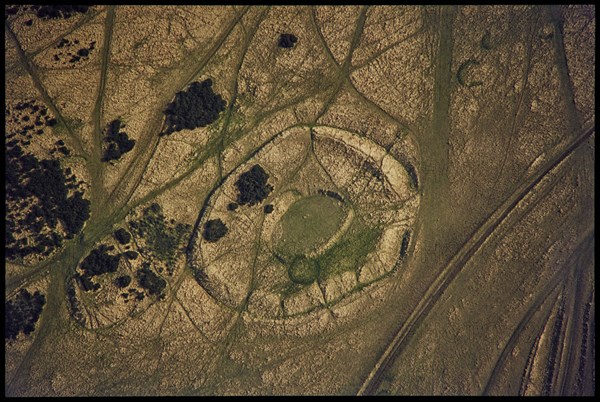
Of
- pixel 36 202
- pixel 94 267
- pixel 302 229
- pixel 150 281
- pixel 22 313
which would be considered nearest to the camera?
pixel 36 202

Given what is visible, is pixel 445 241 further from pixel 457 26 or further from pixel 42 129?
pixel 42 129

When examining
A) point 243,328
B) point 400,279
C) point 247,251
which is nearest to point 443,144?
point 400,279

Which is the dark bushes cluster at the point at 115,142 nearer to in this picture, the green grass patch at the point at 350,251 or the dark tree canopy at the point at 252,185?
the dark tree canopy at the point at 252,185

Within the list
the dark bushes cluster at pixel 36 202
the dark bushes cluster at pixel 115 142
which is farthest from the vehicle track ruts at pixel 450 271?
the dark bushes cluster at pixel 36 202

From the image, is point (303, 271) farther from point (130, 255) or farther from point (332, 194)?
point (130, 255)

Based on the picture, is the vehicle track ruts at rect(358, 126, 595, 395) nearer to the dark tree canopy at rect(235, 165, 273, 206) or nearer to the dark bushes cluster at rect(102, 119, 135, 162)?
the dark tree canopy at rect(235, 165, 273, 206)

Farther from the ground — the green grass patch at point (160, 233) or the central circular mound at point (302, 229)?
the green grass patch at point (160, 233)

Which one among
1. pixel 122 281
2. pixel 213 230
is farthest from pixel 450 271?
pixel 122 281
